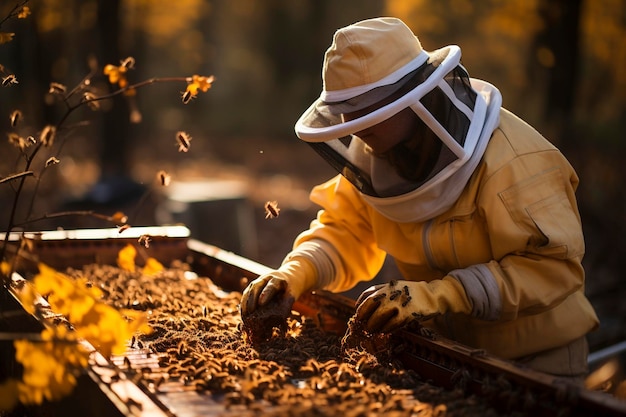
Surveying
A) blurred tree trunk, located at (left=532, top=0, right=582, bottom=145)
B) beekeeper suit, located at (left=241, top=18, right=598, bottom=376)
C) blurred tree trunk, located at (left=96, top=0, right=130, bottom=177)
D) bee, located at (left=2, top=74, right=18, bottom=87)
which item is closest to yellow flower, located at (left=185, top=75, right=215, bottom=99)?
beekeeper suit, located at (left=241, top=18, right=598, bottom=376)

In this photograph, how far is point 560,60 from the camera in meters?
10.3

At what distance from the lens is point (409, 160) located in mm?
3000

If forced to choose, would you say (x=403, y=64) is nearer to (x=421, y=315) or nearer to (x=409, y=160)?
(x=409, y=160)

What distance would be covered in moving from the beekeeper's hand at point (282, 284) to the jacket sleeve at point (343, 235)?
0.11 m

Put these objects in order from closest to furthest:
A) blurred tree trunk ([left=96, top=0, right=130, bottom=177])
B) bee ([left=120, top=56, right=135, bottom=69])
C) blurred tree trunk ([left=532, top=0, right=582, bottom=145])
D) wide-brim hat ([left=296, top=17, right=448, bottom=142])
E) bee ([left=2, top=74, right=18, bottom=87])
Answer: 1. wide-brim hat ([left=296, top=17, right=448, bottom=142])
2. bee ([left=2, top=74, right=18, bottom=87])
3. bee ([left=120, top=56, right=135, bottom=69])
4. blurred tree trunk ([left=532, top=0, right=582, bottom=145])
5. blurred tree trunk ([left=96, top=0, right=130, bottom=177])

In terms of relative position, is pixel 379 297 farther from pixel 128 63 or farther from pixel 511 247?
pixel 128 63

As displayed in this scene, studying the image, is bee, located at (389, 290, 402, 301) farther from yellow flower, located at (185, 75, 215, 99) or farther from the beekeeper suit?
yellow flower, located at (185, 75, 215, 99)

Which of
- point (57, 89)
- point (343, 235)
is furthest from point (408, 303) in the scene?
point (57, 89)

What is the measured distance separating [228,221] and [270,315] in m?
4.79

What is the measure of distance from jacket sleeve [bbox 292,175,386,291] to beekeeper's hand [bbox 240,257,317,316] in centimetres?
11

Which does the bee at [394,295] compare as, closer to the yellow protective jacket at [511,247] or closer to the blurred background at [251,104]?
the yellow protective jacket at [511,247]

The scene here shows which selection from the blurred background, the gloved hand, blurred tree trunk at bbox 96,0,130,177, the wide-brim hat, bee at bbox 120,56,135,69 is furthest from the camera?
blurred tree trunk at bbox 96,0,130,177

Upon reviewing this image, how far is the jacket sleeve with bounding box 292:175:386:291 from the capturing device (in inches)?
137

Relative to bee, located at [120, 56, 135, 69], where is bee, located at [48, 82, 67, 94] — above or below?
below
